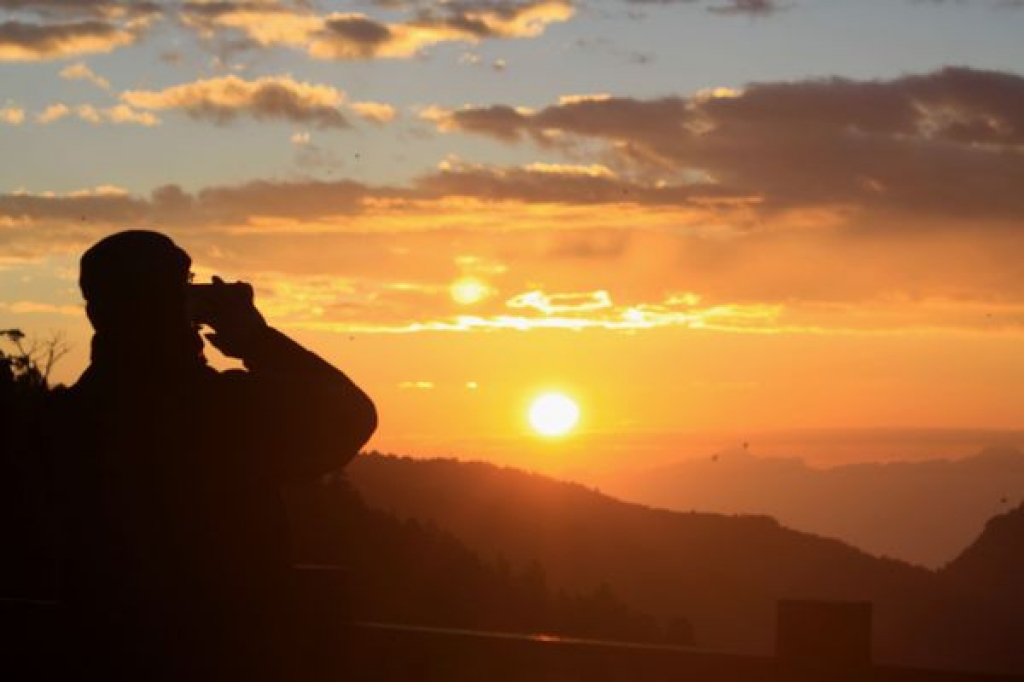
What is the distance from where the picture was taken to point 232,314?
4.35 meters

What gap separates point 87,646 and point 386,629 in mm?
913

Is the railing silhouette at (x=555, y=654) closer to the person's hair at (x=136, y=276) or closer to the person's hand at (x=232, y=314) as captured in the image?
the person's hand at (x=232, y=314)

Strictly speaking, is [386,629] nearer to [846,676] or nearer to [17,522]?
[846,676]

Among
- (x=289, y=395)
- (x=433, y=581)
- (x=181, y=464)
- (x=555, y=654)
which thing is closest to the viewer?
(x=289, y=395)

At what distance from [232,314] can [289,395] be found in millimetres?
264

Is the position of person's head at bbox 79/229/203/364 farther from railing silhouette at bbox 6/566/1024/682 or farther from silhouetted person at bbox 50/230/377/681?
railing silhouette at bbox 6/566/1024/682

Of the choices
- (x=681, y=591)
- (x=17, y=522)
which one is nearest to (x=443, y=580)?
(x=17, y=522)

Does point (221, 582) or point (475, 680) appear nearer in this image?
point (221, 582)

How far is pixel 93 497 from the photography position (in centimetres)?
452

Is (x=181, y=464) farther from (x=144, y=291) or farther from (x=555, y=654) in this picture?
(x=555, y=654)

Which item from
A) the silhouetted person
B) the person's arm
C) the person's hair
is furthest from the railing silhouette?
the person's hair

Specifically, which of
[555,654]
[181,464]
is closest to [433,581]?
[555,654]

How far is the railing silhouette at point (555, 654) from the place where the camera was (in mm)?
4379

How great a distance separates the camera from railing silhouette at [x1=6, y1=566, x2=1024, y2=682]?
4.38m
